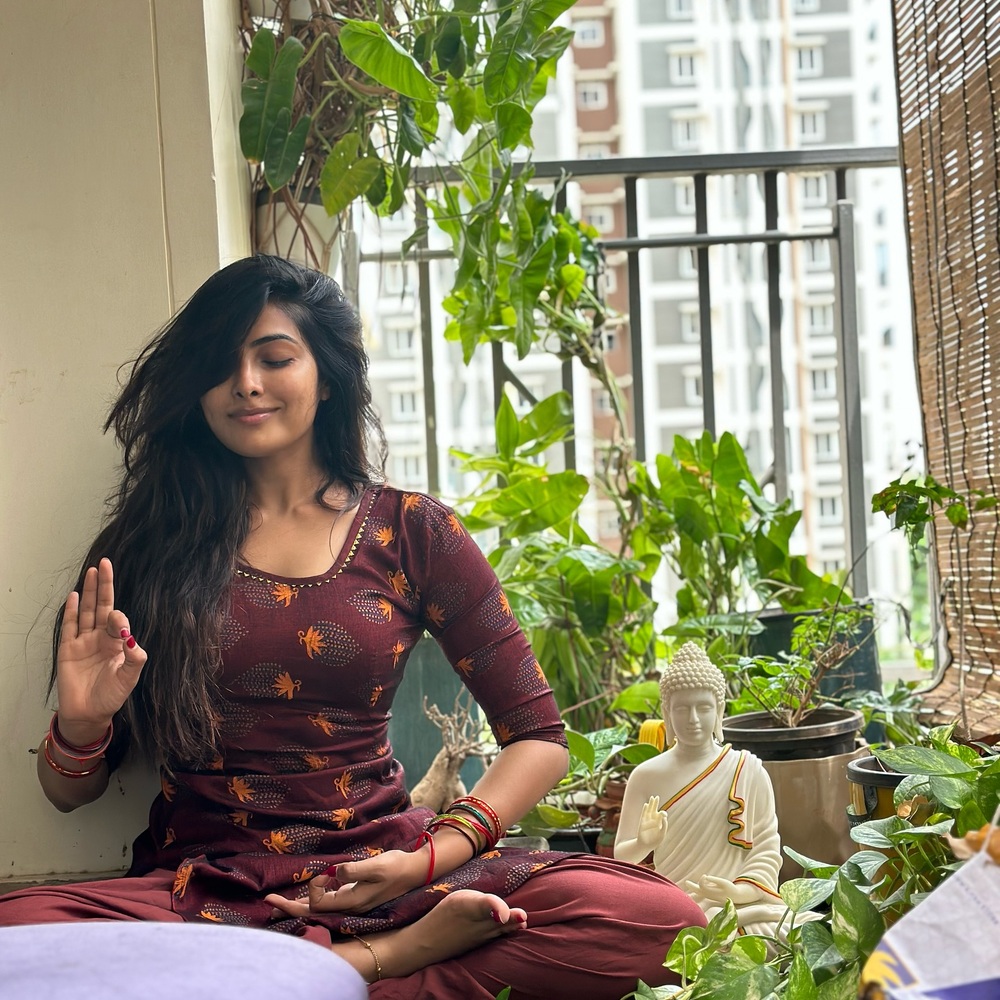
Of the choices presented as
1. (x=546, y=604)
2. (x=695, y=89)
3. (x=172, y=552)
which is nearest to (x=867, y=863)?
(x=172, y=552)

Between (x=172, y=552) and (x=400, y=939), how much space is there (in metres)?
0.61

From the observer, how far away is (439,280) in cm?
261

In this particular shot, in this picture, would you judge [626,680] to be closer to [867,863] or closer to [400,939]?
[400,939]

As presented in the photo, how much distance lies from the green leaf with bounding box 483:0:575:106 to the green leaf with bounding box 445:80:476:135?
0.07 metres

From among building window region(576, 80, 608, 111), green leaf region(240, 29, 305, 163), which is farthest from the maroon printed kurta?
building window region(576, 80, 608, 111)

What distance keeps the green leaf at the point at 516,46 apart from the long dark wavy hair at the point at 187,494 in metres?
0.42

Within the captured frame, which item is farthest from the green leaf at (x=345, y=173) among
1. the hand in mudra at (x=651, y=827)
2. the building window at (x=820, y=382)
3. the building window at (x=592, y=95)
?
the building window at (x=592, y=95)

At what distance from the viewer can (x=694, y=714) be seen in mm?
1554

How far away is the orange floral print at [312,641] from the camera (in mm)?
1507

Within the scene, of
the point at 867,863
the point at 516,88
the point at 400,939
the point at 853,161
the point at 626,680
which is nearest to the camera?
the point at 867,863

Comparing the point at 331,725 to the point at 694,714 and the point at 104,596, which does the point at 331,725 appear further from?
the point at 694,714

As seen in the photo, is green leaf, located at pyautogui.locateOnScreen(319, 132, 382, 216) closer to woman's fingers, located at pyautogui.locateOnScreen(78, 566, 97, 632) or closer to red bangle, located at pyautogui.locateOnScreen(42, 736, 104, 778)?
woman's fingers, located at pyautogui.locateOnScreen(78, 566, 97, 632)

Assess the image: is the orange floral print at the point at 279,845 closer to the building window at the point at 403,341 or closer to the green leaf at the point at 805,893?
the green leaf at the point at 805,893

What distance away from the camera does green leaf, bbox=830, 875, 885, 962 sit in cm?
97
